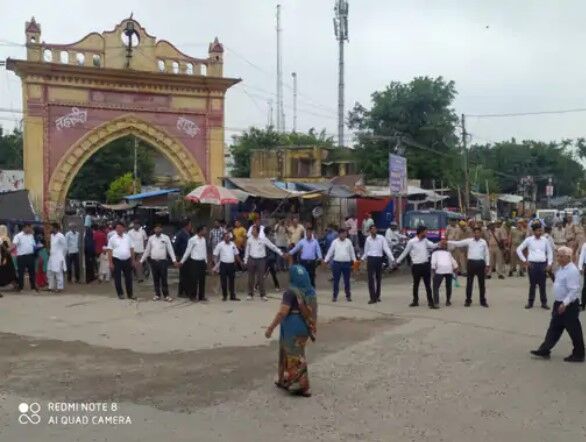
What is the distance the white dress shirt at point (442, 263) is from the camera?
13547 millimetres

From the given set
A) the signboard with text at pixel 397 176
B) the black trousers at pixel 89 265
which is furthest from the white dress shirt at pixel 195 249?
the signboard with text at pixel 397 176

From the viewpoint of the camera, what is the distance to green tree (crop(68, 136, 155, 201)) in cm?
4988

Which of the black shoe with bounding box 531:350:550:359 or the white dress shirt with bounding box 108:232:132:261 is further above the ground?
the white dress shirt with bounding box 108:232:132:261

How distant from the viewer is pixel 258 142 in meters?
49.7

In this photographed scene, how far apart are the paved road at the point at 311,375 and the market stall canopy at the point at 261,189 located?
31.6 feet

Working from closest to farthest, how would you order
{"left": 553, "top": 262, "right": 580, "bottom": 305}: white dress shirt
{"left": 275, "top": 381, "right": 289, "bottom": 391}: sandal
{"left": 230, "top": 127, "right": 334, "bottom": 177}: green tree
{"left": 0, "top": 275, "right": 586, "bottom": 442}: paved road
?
{"left": 0, "top": 275, "right": 586, "bottom": 442}: paved road, {"left": 275, "top": 381, "right": 289, "bottom": 391}: sandal, {"left": 553, "top": 262, "right": 580, "bottom": 305}: white dress shirt, {"left": 230, "top": 127, "right": 334, "bottom": 177}: green tree

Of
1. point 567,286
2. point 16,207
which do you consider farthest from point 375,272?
point 16,207

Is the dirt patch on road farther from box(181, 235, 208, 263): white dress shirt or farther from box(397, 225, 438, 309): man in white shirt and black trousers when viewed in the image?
box(181, 235, 208, 263): white dress shirt

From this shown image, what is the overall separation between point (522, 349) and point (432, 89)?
1373 inches

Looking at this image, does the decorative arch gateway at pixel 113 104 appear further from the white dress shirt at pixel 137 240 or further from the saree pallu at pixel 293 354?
the saree pallu at pixel 293 354

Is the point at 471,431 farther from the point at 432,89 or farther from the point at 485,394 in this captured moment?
the point at 432,89

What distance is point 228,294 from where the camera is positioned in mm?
15734

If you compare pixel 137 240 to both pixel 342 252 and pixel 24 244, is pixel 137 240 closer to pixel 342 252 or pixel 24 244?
pixel 24 244

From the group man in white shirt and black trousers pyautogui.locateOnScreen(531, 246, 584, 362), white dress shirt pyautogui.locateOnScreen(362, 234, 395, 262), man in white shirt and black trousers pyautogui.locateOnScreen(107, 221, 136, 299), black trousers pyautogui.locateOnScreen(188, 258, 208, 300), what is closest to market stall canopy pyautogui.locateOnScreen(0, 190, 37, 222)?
man in white shirt and black trousers pyautogui.locateOnScreen(107, 221, 136, 299)
